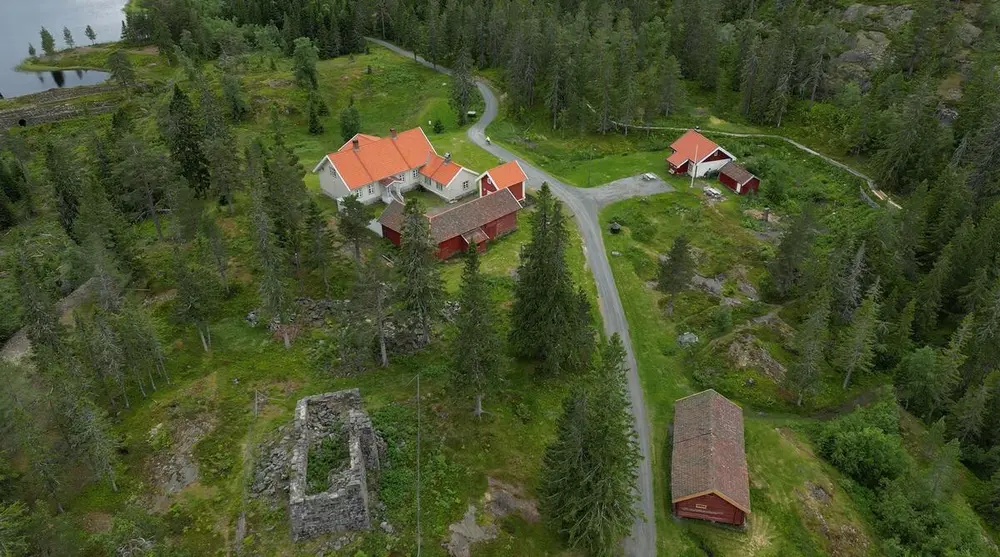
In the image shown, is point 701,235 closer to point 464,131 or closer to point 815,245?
point 815,245

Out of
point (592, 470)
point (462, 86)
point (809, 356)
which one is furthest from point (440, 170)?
point (592, 470)

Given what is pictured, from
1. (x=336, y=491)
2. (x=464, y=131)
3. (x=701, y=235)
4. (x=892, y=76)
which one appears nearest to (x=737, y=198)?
(x=701, y=235)

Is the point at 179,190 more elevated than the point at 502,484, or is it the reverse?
the point at 179,190

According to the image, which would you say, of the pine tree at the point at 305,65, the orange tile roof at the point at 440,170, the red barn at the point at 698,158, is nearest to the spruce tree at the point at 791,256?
the red barn at the point at 698,158

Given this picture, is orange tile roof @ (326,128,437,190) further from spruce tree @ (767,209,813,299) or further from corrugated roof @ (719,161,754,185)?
spruce tree @ (767,209,813,299)

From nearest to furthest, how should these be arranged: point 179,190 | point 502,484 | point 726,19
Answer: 1. point 502,484
2. point 179,190
3. point 726,19

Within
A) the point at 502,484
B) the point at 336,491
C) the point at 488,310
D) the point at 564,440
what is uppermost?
the point at 488,310

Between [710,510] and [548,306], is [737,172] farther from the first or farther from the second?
[710,510]
